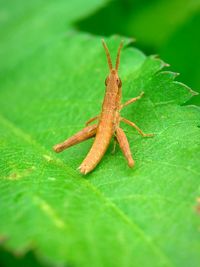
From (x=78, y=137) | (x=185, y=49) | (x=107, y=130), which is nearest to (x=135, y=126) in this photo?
(x=107, y=130)

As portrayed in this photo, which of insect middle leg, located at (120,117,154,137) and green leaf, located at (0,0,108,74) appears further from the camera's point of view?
green leaf, located at (0,0,108,74)

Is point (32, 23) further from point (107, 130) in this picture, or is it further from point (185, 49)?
point (107, 130)

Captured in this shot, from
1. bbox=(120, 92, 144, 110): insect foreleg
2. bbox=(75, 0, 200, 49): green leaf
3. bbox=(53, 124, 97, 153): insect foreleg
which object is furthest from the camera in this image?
bbox=(75, 0, 200, 49): green leaf

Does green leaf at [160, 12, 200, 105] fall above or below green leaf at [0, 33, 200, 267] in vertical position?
below

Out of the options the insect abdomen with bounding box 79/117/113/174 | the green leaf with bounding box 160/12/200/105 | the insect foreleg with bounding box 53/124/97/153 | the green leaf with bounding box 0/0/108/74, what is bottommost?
the green leaf with bounding box 160/12/200/105

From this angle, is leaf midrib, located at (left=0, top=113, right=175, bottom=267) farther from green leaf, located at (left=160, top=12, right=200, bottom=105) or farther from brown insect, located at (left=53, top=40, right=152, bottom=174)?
green leaf, located at (left=160, top=12, right=200, bottom=105)

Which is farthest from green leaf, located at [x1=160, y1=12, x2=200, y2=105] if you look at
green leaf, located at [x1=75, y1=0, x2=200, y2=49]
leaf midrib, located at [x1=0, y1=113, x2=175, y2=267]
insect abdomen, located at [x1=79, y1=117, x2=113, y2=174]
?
leaf midrib, located at [x1=0, y1=113, x2=175, y2=267]

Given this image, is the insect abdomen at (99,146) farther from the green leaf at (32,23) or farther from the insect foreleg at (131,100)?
the green leaf at (32,23)
